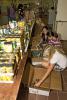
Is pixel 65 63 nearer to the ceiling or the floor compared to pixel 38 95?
nearer to the ceiling

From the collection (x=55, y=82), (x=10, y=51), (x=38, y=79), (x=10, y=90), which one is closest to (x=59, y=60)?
(x=55, y=82)

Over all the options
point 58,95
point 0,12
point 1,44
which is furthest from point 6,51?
point 0,12

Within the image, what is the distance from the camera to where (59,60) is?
10.2ft

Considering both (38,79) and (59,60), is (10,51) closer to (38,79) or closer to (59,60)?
(38,79)

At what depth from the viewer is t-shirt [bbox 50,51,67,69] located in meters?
3.03

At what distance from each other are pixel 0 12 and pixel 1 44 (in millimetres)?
5289


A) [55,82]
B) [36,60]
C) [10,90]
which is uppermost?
[10,90]

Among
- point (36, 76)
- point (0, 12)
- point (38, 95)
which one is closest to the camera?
point (38, 95)

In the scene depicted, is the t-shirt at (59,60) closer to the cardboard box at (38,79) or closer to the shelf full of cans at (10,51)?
the cardboard box at (38,79)

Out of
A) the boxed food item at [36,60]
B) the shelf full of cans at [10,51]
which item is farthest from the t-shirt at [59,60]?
the shelf full of cans at [10,51]

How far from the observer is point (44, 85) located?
9.20 feet

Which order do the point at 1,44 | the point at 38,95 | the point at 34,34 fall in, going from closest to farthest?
the point at 1,44 < the point at 38,95 < the point at 34,34

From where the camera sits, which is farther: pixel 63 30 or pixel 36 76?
pixel 63 30

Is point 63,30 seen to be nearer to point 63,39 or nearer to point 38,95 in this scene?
point 63,39
